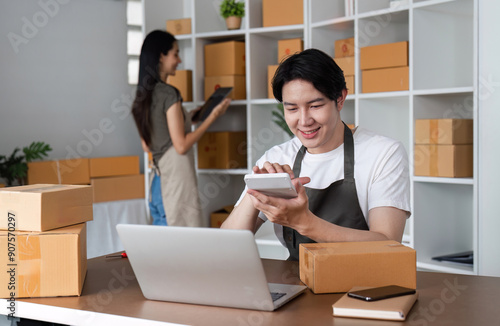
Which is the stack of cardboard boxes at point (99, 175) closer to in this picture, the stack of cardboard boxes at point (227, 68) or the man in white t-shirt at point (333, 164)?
the stack of cardboard boxes at point (227, 68)

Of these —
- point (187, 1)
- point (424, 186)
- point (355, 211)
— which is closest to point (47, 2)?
point (187, 1)

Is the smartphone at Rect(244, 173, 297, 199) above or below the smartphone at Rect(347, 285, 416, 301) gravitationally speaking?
above

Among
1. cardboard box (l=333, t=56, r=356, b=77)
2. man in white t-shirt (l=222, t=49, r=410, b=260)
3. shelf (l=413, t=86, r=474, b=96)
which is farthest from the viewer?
cardboard box (l=333, t=56, r=356, b=77)

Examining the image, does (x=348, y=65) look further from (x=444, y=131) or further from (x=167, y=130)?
(x=167, y=130)

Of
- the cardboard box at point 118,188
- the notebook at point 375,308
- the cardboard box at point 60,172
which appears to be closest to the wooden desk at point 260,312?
the notebook at point 375,308

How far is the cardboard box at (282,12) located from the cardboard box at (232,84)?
1.32 ft

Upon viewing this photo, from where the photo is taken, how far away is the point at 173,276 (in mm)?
1355

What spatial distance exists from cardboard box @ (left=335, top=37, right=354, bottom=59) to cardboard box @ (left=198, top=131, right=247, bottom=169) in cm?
91

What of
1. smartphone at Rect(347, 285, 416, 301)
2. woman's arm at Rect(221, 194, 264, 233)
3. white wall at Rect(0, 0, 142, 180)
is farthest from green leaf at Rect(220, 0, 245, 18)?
smartphone at Rect(347, 285, 416, 301)

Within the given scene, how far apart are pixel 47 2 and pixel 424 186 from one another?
289 cm

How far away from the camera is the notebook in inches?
47.0

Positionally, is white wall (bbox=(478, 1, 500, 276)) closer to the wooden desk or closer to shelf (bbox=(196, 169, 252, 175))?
the wooden desk

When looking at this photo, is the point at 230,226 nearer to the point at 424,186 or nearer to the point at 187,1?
the point at 424,186

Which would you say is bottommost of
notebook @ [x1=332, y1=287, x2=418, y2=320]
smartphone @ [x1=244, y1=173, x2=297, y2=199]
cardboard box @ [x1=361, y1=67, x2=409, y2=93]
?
notebook @ [x1=332, y1=287, x2=418, y2=320]
